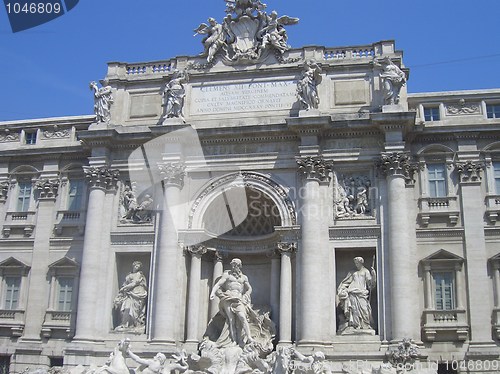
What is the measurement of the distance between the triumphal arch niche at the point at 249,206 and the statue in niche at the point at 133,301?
56 millimetres

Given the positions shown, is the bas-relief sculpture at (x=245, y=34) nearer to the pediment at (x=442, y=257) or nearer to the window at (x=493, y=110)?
the window at (x=493, y=110)

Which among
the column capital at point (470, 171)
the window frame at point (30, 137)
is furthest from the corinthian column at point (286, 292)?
the window frame at point (30, 137)


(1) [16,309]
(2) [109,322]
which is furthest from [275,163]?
(1) [16,309]

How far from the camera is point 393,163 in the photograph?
2552cm

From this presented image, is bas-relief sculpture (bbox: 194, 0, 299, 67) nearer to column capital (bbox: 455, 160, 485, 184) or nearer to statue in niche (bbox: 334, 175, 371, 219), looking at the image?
statue in niche (bbox: 334, 175, 371, 219)

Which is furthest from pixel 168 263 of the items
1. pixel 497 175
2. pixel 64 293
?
pixel 497 175

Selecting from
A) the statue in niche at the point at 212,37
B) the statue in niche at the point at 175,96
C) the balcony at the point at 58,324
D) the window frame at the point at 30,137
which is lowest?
the balcony at the point at 58,324

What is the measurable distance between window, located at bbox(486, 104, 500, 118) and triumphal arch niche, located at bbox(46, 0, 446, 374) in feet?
11.4

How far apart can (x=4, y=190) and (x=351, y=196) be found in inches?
614

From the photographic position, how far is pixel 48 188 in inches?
1166

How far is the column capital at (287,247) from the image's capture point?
84.2 ft

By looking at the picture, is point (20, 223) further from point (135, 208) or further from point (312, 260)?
point (312, 260)

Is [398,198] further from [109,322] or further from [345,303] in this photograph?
[109,322]

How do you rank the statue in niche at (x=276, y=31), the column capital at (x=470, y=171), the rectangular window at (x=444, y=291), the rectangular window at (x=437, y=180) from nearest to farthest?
the rectangular window at (x=444, y=291), the column capital at (x=470, y=171), the rectangular window at (x=437, y=180), the statue in niche at (x=276, y=31)
